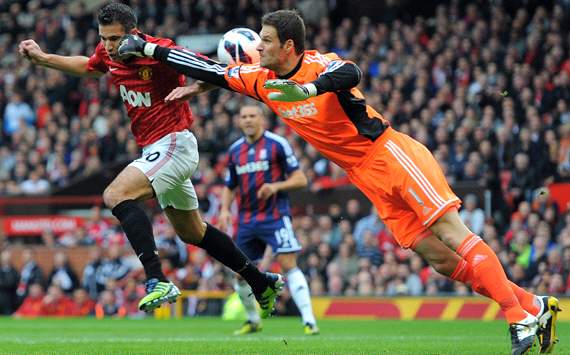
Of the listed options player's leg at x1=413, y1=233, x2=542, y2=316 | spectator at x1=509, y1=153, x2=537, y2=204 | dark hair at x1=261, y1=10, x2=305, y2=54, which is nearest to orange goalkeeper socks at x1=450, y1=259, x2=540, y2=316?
player's leg at x1=413, y1=233, x2=542, y2=316

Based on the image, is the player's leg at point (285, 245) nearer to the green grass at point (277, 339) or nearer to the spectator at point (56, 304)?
the green grass at point (277, 339)

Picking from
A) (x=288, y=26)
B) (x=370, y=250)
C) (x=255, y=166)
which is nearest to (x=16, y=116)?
(x=370, y=250)

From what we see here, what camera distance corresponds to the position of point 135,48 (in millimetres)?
8359

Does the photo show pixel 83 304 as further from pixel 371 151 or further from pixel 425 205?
pixel 425 205

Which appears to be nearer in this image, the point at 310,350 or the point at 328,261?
the point at 310,350

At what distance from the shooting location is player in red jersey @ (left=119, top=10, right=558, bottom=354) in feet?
25.2

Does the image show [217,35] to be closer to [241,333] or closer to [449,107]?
[449,107]

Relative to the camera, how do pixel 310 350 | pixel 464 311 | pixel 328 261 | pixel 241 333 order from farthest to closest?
pixel 328 261 → pixel 464 311 → pixel 241 333 → pixel 310 350

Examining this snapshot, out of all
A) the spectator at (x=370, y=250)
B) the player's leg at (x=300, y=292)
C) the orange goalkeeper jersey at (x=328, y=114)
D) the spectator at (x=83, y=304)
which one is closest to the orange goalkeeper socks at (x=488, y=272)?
the orange goalkeeper jersey at (x=328, y=114)

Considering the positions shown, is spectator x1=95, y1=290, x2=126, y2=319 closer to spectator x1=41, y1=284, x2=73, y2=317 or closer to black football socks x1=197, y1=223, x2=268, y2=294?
spectator x1=41, y1=284, x2=73, y2=317

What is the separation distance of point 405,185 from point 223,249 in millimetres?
2080

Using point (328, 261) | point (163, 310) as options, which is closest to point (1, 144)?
point (163, 310)

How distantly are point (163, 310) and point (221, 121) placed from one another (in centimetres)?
447

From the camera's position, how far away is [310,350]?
8.75 meters
